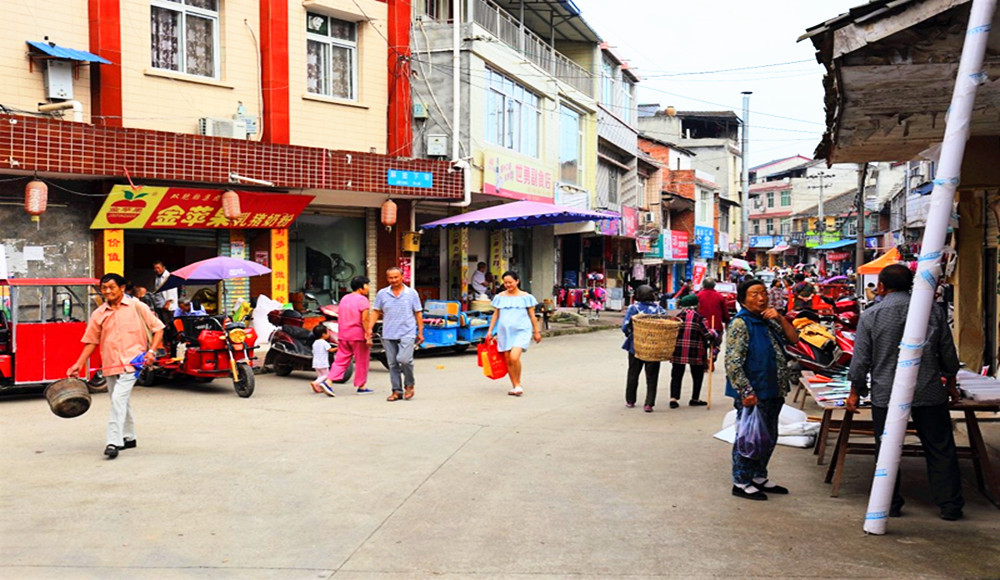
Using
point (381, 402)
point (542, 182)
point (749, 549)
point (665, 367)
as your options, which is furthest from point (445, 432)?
point (542, 182)

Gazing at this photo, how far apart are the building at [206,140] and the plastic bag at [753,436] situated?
12039 millimetres

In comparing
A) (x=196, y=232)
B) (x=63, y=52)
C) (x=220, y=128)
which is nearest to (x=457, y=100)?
(x=220, y=128)

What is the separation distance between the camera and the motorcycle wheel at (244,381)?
37.9 ft

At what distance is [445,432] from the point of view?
8883 mm

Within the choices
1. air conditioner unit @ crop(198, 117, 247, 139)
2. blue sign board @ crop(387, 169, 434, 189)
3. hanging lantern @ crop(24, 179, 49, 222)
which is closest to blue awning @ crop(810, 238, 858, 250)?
blue sign board @ crop(387, 169, 434, 189)

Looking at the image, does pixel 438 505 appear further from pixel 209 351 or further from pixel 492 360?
pixel 209 351

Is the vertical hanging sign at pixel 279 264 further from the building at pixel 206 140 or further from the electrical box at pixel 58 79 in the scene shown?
the electrical box at pixel 58 79

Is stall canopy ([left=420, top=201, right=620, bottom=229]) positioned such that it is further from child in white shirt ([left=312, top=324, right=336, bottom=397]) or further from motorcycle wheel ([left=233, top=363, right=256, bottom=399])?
motorcycle wheel ([left=233, top=363, right=256, bottom=399])

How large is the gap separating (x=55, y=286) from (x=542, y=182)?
1565 centimetres

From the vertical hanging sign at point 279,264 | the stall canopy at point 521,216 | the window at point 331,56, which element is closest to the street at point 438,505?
the vertical hanging sign at point 279,264

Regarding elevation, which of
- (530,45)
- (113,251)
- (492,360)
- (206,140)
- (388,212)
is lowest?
(492,360)

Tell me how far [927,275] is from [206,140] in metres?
13.6

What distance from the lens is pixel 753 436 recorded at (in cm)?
617

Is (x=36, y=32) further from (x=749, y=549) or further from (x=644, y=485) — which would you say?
(x=749, y=549)
